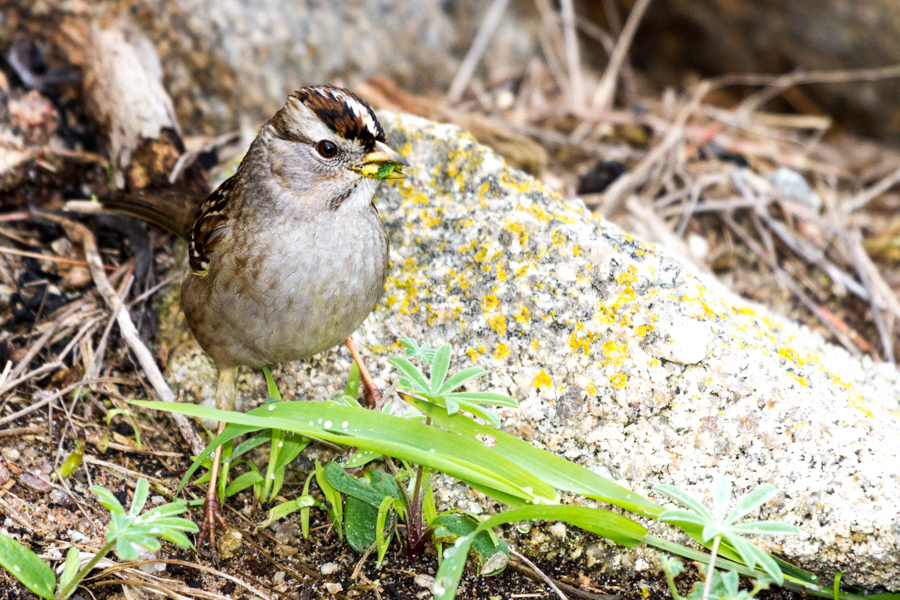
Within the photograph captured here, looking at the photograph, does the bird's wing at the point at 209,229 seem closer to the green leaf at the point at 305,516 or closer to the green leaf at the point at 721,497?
the green leaf at the point at 305,516

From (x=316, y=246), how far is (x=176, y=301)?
3.84 feet

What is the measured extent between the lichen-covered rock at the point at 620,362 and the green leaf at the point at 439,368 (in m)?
0.51

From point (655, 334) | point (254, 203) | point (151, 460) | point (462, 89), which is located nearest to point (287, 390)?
point (151, 460)

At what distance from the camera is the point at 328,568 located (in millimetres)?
2803

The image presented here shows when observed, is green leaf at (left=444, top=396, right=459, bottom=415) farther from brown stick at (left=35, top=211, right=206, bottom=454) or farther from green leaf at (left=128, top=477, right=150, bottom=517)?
brown stick at (left=35, top=211, right=206, bottom=454)

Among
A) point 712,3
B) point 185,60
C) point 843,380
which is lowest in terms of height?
point 843,380

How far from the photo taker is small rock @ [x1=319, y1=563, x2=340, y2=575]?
2.79m

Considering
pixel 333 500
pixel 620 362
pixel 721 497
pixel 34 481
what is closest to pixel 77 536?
pixel 34 481

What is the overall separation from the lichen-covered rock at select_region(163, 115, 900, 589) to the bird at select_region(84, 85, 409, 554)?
1.31ft

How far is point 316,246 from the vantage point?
9.56 feet

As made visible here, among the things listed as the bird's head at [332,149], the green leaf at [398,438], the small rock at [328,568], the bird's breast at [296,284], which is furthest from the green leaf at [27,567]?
the bird's head at [332,149]

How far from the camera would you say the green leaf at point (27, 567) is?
2404 millimetres

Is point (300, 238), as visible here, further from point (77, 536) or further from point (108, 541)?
point (77, 536)

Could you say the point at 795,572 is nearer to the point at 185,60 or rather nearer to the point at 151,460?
the point at 151,460
